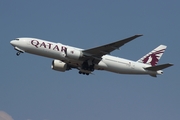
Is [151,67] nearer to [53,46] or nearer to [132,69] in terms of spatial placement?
[132,69]

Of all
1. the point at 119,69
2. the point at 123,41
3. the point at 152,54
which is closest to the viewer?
the point at 123,41

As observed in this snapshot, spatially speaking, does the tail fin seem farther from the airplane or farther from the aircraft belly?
the aircraft belly

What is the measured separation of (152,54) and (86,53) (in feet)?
37.1

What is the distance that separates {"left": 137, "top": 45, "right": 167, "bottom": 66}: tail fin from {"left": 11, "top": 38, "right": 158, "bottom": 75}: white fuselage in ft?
5.84

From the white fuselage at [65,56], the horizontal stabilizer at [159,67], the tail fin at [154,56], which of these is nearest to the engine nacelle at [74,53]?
the white fuselage at [65,56]

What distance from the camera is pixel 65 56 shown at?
59.2m

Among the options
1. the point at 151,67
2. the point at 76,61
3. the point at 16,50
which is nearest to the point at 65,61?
the point at 76,61

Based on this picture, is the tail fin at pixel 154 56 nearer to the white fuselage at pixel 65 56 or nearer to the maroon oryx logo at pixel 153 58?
the maroon oryx logo at pixel 153 58

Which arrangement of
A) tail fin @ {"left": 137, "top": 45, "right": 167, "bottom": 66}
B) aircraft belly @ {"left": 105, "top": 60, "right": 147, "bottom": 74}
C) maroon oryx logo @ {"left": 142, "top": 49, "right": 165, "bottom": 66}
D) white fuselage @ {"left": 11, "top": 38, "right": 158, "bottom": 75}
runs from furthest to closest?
maroon oryx logo @ {"left": 142, "top": 49, "right": 165, "bottom": 66}
tail fin @ {"left": 137, "top": 45, "right": 167, "bottom": 66}
aircraft belly @ {"left": 105, "top": 60, "right": 147, "bottom": 74}
white fuselage @ {"left": 11, "top": 38, "right": 158, "bottom": 75}

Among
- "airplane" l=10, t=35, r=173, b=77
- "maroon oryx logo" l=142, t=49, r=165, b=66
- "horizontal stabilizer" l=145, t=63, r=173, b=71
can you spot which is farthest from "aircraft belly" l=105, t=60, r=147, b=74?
"maroon oryx logo" l=142, t=49, r=165, b=66

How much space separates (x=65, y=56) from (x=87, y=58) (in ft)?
10.3

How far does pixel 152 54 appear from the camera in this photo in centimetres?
6700

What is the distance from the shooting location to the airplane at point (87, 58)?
58750 millimetres

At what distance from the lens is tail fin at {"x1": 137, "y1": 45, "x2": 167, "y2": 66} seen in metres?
65.4
